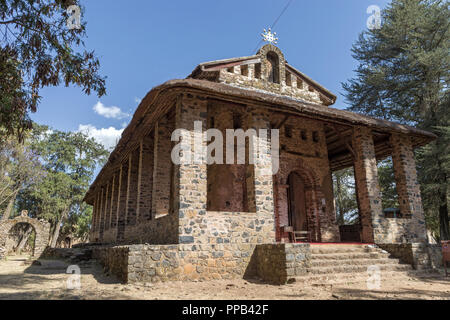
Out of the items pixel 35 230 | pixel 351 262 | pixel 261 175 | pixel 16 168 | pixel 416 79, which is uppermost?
pixel 416 79

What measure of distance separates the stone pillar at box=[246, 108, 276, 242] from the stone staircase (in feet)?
4.34

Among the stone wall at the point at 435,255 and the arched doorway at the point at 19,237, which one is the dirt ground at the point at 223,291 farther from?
the arched doorway at the point at 19,237

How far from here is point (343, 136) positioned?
35.9ft

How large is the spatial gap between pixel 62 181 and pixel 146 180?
22295 millimetres

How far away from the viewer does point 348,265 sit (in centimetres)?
731

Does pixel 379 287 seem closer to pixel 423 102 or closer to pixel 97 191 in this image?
pixel 423 102

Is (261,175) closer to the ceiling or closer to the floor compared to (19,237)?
closer to the ceiling

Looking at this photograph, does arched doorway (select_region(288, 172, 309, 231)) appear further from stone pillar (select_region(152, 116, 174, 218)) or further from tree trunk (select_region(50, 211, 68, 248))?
tree trunk (select_region(50, 211, 68, 248))

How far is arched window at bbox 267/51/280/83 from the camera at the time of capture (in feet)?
42.9

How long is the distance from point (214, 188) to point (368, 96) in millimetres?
12102

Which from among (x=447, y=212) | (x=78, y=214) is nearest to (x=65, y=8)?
(x=447, y=212)

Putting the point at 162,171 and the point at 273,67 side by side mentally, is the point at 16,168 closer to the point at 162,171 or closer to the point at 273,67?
the point at 162,171

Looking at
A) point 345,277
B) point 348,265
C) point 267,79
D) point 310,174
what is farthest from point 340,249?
point 267,79

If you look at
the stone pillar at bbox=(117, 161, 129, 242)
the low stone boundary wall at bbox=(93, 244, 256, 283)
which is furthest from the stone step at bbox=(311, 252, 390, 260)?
the stone pillar at bbox=(117, 161, 129, 242)
